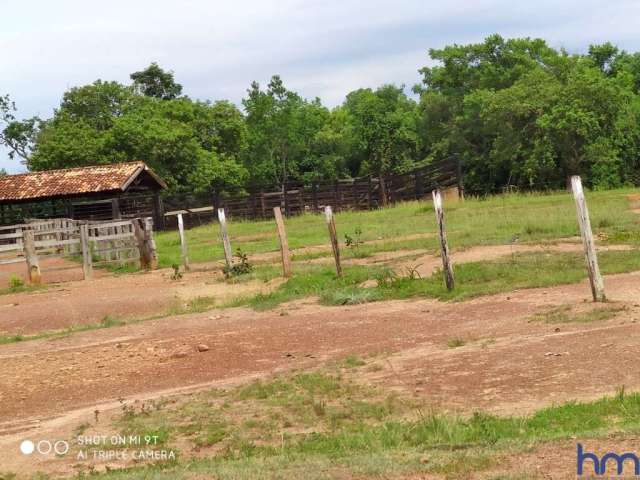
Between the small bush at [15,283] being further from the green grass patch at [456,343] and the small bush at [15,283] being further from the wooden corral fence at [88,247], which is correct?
the green grass patch at [456,343]

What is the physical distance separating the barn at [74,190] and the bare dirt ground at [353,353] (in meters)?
23.3

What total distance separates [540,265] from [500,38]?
38.6 m

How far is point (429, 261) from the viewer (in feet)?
58.4

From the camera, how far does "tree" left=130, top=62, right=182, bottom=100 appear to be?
5888 centimetres

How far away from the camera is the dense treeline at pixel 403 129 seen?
138 feet

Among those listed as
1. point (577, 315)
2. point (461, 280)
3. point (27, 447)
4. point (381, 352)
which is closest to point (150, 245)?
point (461, 280)

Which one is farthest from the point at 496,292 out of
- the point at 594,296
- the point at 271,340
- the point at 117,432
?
the point at 117,432

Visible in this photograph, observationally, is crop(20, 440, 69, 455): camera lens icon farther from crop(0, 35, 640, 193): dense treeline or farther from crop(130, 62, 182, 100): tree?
crop(130, 62, 182, 100): tree

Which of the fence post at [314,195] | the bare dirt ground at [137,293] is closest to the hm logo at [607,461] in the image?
the bare dirt ground at [137,293]

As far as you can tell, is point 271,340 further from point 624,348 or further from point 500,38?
point 500,38

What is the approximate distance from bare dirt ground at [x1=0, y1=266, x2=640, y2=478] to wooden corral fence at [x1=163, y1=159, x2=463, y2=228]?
30.1 metres

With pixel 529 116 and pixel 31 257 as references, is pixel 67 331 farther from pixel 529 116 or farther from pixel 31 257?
pixel 529 116

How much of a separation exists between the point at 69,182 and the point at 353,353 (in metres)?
29.2

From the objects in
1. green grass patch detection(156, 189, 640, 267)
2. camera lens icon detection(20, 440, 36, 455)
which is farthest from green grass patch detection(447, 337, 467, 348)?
green grass patch detection(156, 189, 640, 267)
